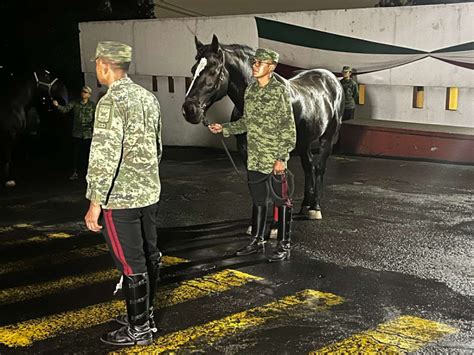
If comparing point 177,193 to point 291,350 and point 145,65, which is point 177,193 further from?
point 145,65

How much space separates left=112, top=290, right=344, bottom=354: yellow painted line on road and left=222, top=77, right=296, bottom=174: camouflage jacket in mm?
1444

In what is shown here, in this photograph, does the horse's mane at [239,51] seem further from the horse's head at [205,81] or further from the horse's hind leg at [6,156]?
the horse's hind leg at [6,156]

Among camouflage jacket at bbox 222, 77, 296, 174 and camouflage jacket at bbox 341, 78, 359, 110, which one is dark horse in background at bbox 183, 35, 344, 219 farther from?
camouflage jacket at bbox 341, 78, 359, 110

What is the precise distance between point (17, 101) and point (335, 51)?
6.81 m

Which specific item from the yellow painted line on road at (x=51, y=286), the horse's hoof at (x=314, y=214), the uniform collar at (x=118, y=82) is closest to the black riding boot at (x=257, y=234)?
the yellow painted line on road at (x=51, y=286)

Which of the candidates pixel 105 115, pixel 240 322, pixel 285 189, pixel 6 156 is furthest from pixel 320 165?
pixel 6 156

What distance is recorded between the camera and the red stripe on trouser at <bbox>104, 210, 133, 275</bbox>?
4273 millimetres

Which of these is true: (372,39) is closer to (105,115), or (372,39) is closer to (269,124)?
(269,124)

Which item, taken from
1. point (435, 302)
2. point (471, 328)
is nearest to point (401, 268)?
point (435, 302)

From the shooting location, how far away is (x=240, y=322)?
16.0 feet

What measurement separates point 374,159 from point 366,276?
7.57 metres

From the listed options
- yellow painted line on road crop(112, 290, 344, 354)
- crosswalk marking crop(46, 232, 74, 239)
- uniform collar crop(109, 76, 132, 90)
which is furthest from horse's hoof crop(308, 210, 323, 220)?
uniform collar crop(109, 76, 132, 90)

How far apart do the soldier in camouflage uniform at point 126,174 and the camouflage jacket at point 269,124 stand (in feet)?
6.13

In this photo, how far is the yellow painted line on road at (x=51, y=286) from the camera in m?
5.54
